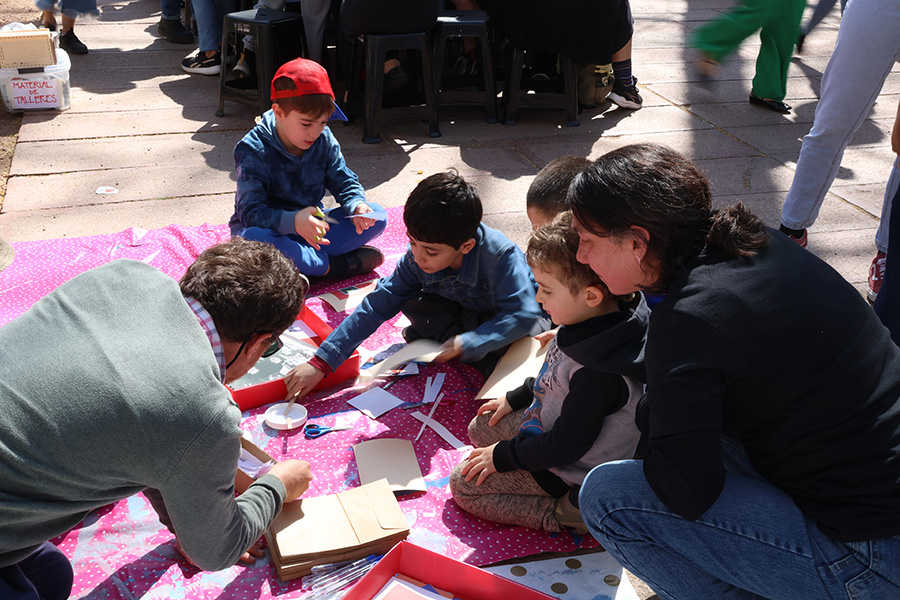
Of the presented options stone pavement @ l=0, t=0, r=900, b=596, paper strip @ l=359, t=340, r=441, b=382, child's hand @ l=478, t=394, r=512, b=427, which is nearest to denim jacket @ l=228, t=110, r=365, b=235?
stone pavement @ l=0, t=0, r=900, b=596

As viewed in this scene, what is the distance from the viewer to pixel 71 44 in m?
5.97

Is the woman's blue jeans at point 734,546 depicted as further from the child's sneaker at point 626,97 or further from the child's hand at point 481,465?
the child's sneaker at point 626,97

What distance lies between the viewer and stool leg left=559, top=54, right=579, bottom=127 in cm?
494

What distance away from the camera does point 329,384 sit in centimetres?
244

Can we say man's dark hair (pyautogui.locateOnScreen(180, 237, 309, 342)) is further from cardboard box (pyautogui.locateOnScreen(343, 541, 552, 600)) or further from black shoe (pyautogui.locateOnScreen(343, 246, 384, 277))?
black shoe (pyautogui.locateOnScreen(343, 246, 384, 277))

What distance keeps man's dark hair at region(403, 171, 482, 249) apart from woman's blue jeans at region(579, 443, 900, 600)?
922 millimetres

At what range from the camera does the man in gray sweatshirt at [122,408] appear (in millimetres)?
1209

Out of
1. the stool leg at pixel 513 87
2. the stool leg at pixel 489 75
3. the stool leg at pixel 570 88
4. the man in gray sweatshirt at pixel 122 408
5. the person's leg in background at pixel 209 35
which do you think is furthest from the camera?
the person's leg in background at pixel 209 35

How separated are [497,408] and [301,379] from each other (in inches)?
24.3

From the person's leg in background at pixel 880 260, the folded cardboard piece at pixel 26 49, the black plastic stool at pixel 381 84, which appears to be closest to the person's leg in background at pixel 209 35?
the folded cardboard piece at pixel 26 49

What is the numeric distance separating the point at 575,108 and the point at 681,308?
3972 mm

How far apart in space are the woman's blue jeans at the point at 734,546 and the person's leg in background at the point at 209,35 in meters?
5.02

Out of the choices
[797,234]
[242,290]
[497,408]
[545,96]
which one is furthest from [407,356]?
[545,96]

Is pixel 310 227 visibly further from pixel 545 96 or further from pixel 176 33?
pixel 176 33
